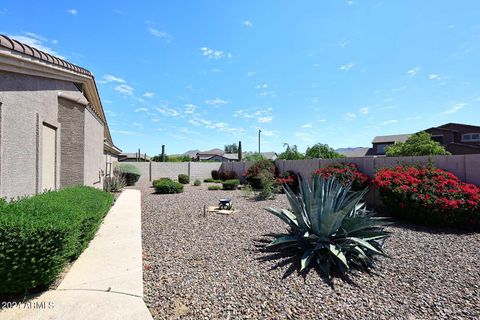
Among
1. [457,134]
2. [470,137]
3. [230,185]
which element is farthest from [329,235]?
[470,137]

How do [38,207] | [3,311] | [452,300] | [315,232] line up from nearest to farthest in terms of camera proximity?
[3,311], [452,300], [38,207], [315,232]

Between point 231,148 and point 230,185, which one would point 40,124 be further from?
point 231,148

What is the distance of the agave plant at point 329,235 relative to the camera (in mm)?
4430

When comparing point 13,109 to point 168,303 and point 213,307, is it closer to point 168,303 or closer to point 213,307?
point 168,303

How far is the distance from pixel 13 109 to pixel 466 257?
30.2ft

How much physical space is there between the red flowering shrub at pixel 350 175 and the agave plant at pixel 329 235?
5.39 metres

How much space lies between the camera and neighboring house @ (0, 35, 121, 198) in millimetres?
4841

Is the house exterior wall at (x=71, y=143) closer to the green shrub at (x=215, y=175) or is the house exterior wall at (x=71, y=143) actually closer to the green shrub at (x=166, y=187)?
Answer: the green shrub at (x=166, y=187)

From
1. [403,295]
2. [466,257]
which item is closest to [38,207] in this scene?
[403,295]

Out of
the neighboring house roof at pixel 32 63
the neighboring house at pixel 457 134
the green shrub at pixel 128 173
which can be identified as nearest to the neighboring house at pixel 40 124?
the neighboring house roof at pixel 32 63

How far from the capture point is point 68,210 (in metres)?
4.09

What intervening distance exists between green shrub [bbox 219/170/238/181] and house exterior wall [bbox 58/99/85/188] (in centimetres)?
1540

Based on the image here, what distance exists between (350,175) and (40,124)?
10.6 m

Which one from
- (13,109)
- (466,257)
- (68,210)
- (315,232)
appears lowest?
(466,257)
